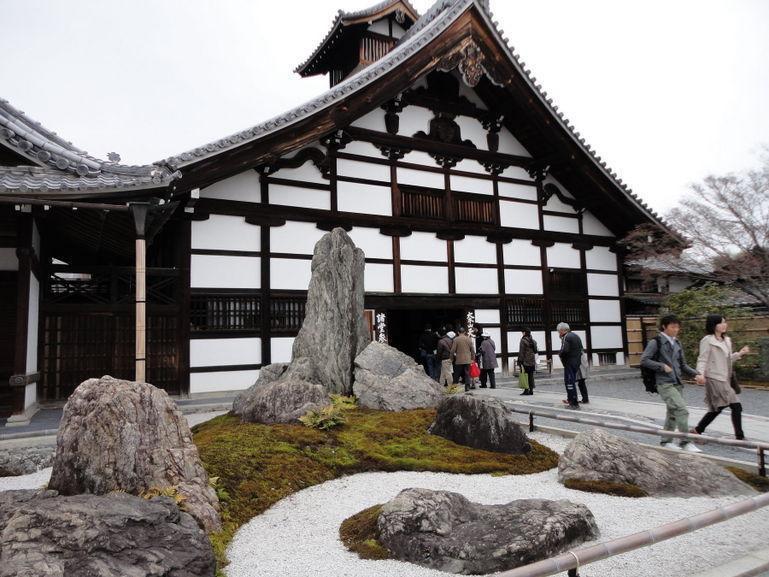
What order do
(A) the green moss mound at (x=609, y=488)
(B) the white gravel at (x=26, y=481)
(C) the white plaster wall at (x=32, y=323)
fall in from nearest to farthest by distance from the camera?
1. (A) the green moss mound at (x=609, y=488)
2. (B) the white gravel at (x=26, y=481)
3. (C) the white plaster wall at (x=32, y=323)

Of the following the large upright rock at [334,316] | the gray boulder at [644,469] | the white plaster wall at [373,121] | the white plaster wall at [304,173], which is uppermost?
the white plaster wall at [373,121]

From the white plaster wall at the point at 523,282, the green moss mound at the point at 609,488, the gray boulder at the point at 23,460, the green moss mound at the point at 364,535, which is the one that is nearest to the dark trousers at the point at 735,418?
the green moss mound at the point at 609,488

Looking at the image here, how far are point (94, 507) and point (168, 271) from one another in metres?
9.40

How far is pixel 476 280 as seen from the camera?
16594 millimetres

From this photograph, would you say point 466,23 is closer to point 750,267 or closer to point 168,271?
point 168,271

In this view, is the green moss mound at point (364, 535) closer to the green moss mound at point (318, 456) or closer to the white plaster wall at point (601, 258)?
the green moss mound at point (318, 456)

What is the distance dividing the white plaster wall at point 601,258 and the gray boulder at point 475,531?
1625cm

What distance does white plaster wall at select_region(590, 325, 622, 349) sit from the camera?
741 inches

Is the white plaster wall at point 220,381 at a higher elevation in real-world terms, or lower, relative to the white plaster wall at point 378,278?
lower

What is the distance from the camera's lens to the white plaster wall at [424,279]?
15367mm

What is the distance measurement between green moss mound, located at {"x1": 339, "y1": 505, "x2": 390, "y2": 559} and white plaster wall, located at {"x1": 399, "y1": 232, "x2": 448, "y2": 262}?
11.2 meters

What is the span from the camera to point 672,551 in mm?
3869

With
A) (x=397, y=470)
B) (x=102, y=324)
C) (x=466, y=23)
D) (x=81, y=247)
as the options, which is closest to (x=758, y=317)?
(x=466, y=23)

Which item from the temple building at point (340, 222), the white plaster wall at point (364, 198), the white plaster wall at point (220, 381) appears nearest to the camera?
the temple building at point (340, 222)
